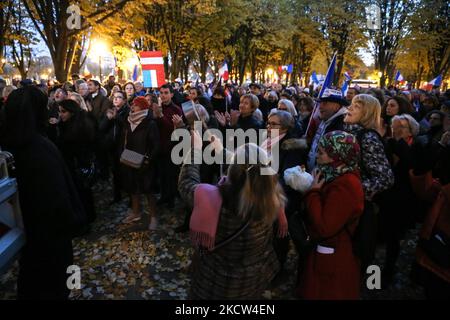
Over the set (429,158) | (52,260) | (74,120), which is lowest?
(52,260)

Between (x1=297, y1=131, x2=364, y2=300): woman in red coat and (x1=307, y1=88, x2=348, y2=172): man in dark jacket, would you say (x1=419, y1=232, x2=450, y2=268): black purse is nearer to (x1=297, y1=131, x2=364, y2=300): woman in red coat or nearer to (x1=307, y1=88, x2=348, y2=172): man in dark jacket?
(x1=297, y1=131, x2=364, y2=300): woman in red coat

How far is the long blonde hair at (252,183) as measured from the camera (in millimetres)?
2318

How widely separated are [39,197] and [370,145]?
3.23 metres

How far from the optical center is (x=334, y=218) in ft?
8.64

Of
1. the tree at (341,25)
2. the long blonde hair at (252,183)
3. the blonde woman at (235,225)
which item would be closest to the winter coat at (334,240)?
the blonde woman at (235,225)

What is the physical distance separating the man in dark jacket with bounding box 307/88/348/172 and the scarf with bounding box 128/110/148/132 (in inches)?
117

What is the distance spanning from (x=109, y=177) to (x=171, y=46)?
1488 cm

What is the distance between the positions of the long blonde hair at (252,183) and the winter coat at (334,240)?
546 mm

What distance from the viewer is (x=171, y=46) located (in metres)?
21.7

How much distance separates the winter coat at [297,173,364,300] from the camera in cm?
264

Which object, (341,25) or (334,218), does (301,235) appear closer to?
(334,218)

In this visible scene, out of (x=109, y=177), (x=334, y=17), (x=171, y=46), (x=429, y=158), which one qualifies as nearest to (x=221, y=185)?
(x=429, y=158)

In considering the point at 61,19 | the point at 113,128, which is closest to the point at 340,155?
the point at 113,128

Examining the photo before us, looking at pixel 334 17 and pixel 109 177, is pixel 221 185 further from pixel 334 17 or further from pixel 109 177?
pixel 334 17
